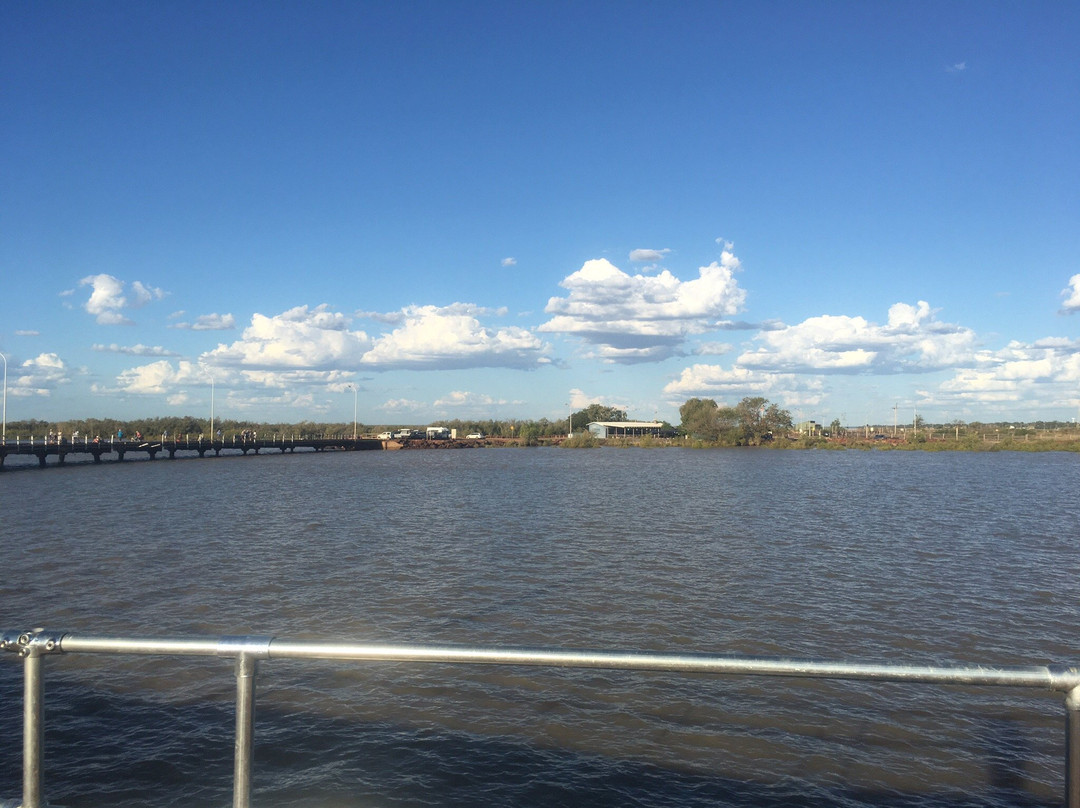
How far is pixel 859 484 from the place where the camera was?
5328 centimetres

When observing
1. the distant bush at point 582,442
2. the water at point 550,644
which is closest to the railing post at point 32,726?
the water at point 550,644

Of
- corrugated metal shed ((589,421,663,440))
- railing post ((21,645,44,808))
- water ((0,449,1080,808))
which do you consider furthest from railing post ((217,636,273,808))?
corrugated metal shed ((589,421,663,440))

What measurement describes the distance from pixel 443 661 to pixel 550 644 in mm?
10485

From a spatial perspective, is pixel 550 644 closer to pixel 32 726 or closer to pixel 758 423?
pixel 32 726

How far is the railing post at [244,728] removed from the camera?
2.58 meters

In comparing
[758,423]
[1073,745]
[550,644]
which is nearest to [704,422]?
[758,423]

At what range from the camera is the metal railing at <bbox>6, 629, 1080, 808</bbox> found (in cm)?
227

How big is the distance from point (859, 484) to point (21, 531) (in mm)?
49951

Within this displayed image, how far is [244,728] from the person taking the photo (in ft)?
8.54

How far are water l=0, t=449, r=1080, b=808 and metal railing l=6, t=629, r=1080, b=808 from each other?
5.90 ft

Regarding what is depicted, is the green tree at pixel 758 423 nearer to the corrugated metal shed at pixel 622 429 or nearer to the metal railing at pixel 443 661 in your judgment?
the corrugated metal shed at pixel 622 429

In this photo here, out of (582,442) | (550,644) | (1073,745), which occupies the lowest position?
(550,644)

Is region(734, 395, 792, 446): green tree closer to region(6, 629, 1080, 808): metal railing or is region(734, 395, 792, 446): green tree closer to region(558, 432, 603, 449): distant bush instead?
region(558, 432, 603, 449): distant bush

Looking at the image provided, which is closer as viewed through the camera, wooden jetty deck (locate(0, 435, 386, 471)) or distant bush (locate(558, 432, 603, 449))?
wooden jetty deck (locate(0, 435, 386, 471))
